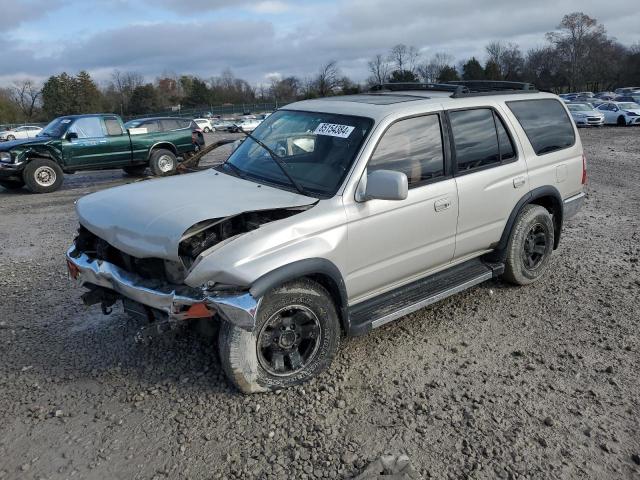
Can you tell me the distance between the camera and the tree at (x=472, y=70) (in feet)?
211

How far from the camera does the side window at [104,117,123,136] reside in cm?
1353

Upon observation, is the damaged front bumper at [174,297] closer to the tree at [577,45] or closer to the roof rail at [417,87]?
the roof rail at [417,87]

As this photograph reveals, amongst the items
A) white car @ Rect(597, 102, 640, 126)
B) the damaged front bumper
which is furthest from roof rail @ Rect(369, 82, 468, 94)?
white car @ Rect(597, 102, 640, 126)

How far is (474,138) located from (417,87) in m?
1.11

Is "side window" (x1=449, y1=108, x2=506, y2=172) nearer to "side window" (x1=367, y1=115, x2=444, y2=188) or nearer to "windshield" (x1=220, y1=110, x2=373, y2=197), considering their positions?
"side window" (x1=367, y1=115, x2=444, y2=188)

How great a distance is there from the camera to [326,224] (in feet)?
11.7

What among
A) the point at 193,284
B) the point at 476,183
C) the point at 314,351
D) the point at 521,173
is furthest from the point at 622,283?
the point at 193,284

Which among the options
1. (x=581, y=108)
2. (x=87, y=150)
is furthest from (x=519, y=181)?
(x=581, y=108)

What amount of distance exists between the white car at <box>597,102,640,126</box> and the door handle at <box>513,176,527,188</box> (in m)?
26.1

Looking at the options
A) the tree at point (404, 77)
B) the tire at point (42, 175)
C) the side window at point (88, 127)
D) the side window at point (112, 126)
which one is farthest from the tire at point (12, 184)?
the tree at point (404, 77)

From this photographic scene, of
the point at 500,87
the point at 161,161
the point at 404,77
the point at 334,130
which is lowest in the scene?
the point at 161,161

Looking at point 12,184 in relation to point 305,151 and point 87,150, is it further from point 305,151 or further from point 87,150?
point 305,151

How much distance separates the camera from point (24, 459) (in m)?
3.04

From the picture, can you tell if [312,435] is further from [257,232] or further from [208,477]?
[257,232]
